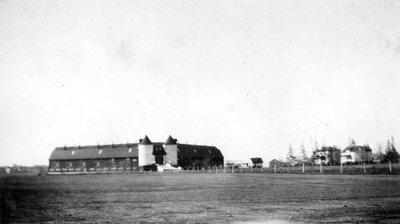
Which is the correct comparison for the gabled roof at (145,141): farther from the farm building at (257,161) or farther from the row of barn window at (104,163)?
the farm building at (257,161)

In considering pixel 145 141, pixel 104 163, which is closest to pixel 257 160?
pixel 145 141

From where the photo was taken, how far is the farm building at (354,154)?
112 m

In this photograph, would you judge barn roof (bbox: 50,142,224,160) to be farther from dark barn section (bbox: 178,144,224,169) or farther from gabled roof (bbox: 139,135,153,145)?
gabled roof (bbox: 139,135,153,145)

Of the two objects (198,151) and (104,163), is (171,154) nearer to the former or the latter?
(198,151)

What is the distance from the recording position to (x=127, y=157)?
392ft

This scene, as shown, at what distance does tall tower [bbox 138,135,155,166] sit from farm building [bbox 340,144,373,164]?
5028 cm

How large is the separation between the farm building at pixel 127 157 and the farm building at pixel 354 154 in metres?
40.6

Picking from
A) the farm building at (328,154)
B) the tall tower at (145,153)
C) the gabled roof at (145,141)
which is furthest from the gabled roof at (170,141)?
the farm building at (328,154)

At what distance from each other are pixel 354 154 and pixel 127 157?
6132cm

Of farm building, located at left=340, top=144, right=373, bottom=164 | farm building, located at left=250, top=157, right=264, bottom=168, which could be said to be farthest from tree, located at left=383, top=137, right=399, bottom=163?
farm building, located at left=250, top=157, right=264, bottom=168

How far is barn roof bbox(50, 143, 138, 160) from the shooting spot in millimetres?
120625

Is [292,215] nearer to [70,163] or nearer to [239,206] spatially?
[239,206]

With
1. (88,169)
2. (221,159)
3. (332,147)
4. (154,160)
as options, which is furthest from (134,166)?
(332,147)

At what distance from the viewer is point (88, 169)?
124625 mm
